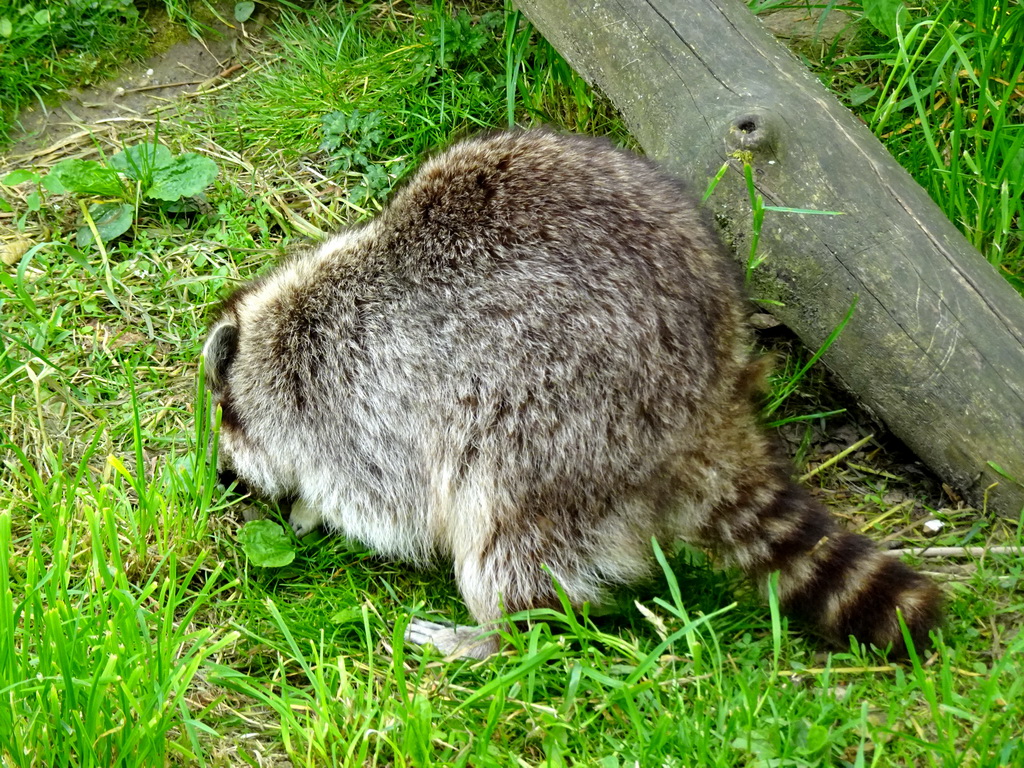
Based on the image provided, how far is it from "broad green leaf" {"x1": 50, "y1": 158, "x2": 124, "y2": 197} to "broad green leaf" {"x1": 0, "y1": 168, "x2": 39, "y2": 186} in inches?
2.9

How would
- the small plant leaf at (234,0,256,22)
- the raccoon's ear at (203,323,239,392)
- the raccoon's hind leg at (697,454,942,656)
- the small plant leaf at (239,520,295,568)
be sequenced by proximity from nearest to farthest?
the raccoon's hind leg at (697,454,942,656)
the small plant leaf at (239,520,295,568)
the raccoon's ear at (203,323,239,392)
the small plant leaf at (234,0,256,22)

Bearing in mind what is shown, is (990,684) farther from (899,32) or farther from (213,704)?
(899,32)

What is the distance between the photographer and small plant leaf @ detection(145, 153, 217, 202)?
3980mm

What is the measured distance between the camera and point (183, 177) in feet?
13.1

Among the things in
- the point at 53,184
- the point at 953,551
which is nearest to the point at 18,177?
the point at 53,184

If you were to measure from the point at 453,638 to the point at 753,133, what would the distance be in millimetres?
1704

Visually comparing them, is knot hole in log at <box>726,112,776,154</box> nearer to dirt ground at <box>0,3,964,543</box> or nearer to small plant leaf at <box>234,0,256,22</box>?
dirt ground at <box>0,3,964,543</box>

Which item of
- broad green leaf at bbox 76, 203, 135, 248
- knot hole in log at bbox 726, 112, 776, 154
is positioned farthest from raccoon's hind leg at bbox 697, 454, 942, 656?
broad green leaf at bbox 76, 203, 135, 248

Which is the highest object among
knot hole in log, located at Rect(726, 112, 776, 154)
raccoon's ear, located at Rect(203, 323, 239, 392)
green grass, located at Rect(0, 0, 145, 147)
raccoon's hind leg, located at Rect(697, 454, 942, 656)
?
knot hole in log, located at Rect(726, 112, 776, 154)

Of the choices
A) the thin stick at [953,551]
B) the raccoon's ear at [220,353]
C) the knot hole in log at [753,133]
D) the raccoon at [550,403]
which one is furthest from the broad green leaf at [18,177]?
the thin stick at [953,551]

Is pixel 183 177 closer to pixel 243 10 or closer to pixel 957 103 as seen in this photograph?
pixel 243 10

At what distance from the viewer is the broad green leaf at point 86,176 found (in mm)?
3914

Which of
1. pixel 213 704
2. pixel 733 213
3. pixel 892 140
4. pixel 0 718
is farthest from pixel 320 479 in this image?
pixel 892 140

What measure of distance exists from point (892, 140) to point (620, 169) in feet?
3.99
